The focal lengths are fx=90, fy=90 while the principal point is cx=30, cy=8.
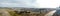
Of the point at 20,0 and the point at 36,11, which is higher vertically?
the point at 20,0

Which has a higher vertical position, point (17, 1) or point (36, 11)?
point (17, 1)

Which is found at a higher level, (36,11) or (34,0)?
(34,0)

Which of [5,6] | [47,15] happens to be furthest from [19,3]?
[47,15]

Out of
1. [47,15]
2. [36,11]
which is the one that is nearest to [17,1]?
[36,11]

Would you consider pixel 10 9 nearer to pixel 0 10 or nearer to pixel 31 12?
pixel 0 10

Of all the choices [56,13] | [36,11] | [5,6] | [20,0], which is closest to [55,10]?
[56,13]

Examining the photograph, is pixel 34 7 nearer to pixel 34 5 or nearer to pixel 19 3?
pixel 34 5

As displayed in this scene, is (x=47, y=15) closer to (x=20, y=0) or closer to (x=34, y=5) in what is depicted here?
(x=34, y=5)
